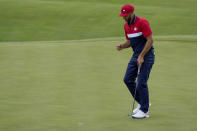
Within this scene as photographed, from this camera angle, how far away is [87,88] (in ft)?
29.0

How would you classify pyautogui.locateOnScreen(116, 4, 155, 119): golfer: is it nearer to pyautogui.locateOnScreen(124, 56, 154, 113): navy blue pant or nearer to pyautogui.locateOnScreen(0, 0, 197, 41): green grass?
pyautogui.locateOnScreen(124, 56, 154, 113): navy blue pant

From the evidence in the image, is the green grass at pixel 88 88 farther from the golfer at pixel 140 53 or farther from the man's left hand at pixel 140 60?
the man's left hand at pixel 140 60

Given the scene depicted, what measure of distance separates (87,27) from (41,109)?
16.8m

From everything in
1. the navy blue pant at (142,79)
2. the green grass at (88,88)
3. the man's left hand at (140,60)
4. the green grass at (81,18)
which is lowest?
the green grass at (81,18)

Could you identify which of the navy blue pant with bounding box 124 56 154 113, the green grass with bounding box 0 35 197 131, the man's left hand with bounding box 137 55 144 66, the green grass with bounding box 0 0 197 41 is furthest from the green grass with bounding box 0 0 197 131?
the green grass with bounding box 0 0 197 41

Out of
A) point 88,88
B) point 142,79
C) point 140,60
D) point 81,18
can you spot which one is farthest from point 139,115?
point 81,18

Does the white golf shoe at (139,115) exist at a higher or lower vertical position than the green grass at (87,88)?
higher

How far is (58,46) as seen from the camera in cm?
1303

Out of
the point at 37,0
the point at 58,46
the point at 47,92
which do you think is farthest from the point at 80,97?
the point at 37,0

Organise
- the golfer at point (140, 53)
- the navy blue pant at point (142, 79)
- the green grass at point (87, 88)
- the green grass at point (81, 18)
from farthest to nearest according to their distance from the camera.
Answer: the green grass at point (81, 18) → the navy blue pant at point (142, 79) → the green grass at point (87, 88) → the golfer at point (140, 53)

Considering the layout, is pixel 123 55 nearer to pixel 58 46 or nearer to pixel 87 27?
pixel 58 46

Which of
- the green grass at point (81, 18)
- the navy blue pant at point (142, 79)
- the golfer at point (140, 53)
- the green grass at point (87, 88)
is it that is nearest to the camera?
the golfer at point (140, 53)

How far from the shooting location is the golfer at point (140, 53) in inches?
267

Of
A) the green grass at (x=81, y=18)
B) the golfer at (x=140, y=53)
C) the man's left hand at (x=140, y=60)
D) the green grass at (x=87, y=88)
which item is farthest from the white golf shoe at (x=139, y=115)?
the green grass at (x=81, y=18)
